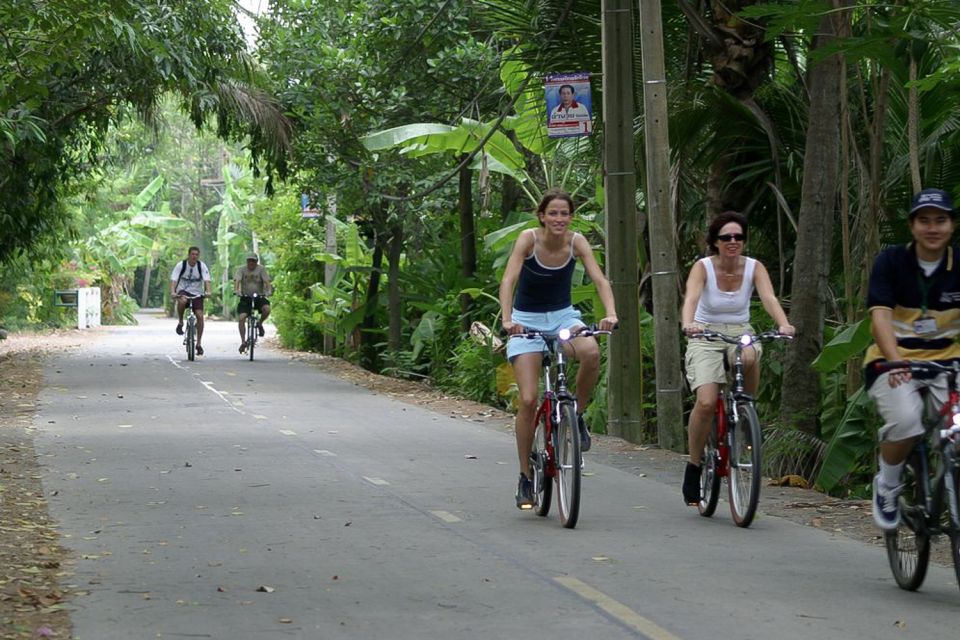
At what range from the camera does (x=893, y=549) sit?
26.0 feet

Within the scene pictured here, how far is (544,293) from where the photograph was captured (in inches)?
404

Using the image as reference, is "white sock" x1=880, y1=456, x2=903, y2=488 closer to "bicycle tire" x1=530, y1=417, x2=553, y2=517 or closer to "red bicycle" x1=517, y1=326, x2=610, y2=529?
"red bicycle" x1=517, y1=326, x2=610, y2=529

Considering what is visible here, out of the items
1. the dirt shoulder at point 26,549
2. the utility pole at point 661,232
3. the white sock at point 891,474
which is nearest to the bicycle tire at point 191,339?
the dirt shoulder at point 26,549

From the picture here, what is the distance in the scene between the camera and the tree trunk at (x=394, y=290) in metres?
27.6

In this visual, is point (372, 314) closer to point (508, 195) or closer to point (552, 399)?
point (508, 195)

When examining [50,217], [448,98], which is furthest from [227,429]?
[50,217]

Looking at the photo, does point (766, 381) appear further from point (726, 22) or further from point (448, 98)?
point (448, 98)

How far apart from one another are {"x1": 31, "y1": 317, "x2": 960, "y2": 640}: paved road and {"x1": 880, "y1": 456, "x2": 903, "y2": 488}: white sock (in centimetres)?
55

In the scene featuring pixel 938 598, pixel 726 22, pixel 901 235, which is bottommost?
pixel 938 598

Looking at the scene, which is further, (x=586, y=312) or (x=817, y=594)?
(x=586, y=312)

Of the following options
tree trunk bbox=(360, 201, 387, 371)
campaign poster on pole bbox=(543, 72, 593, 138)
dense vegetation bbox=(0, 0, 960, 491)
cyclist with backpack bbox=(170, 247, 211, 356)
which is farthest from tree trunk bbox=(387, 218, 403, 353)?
campaign poster on pole bbox=(543, 72, 593, 138)

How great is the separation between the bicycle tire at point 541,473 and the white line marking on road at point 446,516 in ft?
1.77

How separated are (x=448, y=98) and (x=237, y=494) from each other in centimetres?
1317

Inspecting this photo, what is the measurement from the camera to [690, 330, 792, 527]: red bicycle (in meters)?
9.81
